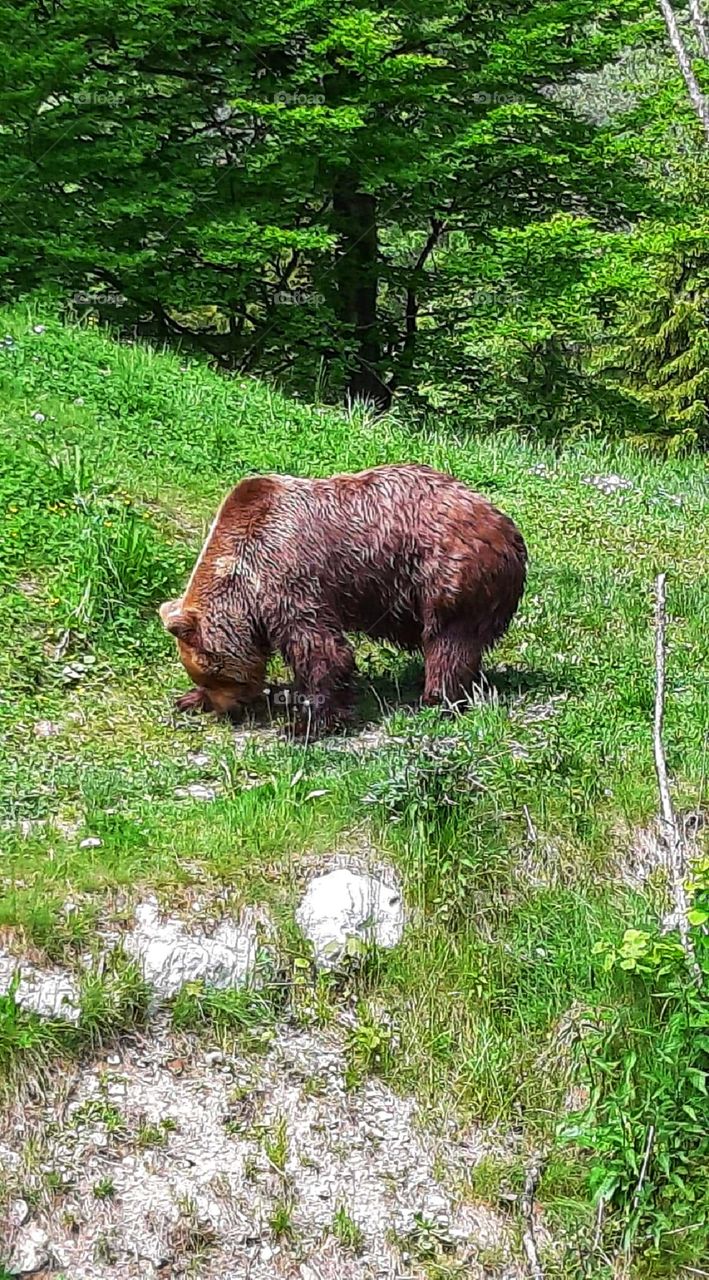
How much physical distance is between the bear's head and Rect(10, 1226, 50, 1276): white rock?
8.32 feet

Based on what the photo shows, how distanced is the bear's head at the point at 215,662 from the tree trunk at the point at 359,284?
7.42 meters

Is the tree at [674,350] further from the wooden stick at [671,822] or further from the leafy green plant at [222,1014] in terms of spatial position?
the leafy green plant at [222,1014]

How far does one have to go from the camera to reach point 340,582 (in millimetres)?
5473

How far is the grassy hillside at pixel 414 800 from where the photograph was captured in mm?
3867

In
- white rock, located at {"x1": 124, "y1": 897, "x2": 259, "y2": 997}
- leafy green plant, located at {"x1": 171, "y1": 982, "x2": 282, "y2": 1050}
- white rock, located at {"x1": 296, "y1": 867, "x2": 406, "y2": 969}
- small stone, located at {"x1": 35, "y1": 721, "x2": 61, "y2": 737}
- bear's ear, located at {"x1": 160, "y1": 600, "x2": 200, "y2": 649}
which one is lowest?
small stone, located at {"x1": 35, "y1": 721, "x2": 61, "y2": 737}

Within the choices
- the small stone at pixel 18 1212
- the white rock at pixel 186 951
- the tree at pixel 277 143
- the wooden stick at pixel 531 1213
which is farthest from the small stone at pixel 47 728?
the tree at pixel 277 143

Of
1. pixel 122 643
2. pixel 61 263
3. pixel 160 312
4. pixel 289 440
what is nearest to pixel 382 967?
pixel 122 643

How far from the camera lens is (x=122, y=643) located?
6.22 metres

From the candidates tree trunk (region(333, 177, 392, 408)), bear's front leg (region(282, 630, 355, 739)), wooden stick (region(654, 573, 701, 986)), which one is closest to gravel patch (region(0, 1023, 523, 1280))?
wooden stick (region(654, 573, 701, 986))

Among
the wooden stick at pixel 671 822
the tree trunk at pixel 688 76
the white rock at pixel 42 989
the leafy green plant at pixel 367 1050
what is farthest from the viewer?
the leafy green plant at pixel 367 1050

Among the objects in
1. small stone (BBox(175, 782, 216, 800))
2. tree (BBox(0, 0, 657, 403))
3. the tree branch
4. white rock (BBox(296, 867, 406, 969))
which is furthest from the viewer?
tree (BBox(0, 0, 657, 403))

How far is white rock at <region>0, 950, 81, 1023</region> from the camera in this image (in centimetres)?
383

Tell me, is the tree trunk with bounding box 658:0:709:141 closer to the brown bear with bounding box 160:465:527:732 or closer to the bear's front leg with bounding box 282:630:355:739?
the brown bear with bounding box 160:465:527:732

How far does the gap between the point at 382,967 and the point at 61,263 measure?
8633mm
